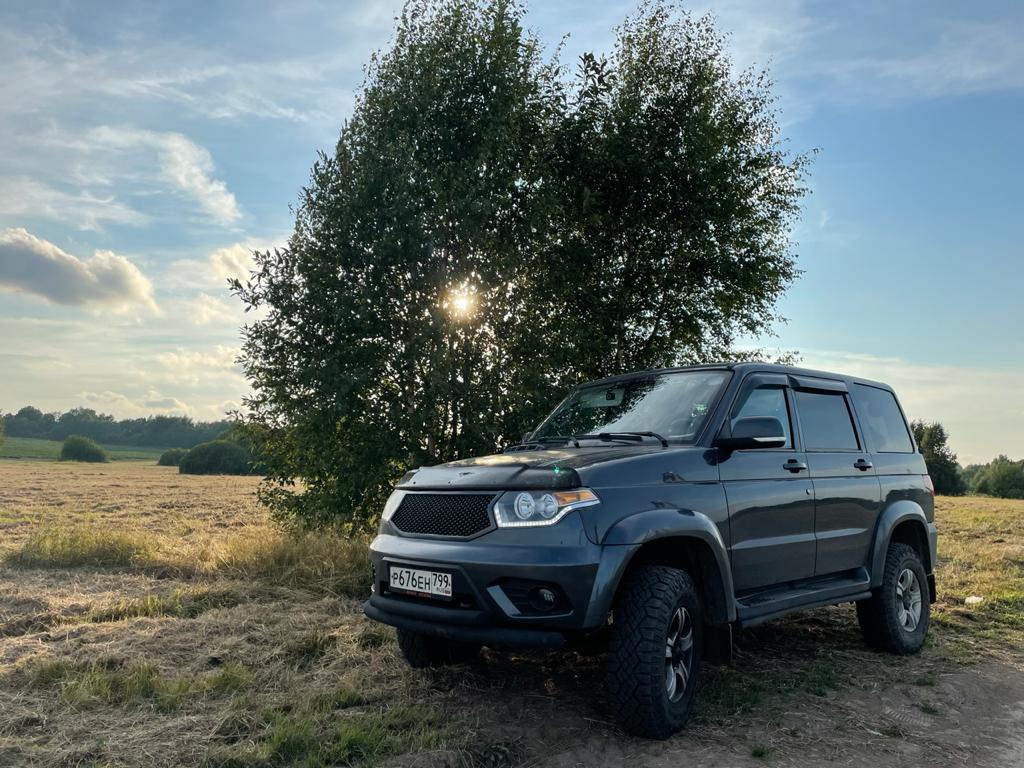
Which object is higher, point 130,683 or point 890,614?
point 890,614

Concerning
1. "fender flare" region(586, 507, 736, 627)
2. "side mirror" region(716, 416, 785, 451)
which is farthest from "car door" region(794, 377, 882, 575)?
"fender flare" region(586, 507, 736, 627)

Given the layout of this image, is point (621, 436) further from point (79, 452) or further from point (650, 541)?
point (79, 452)

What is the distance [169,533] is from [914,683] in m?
12.2

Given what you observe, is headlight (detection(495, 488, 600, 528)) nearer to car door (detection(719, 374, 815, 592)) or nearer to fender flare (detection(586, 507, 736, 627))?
fender flare (detection(586, 507, 736, 627))

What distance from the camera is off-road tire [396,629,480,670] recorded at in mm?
5195

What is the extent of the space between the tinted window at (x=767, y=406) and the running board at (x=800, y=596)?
3.30 ft

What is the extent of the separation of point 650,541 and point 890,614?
325 centimetres

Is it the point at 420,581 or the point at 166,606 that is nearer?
the point at 420,581

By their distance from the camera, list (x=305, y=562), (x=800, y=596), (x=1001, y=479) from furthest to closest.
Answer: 1. (x=1001, y=479)
2. (x=305, y=562)
3. (x=800, y=596)

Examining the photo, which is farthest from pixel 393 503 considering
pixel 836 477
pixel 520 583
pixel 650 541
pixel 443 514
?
pixel 836 477

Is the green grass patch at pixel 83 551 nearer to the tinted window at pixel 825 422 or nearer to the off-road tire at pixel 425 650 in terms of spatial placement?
the off-road tire at pixel 425 650

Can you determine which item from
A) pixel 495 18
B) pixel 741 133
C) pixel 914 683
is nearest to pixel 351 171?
pixel 495 18

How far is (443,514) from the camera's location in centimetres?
454

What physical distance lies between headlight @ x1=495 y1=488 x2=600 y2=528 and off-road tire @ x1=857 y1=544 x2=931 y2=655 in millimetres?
3384
